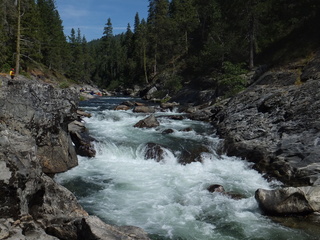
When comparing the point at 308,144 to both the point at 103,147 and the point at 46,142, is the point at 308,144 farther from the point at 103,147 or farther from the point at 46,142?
the point at 46,142

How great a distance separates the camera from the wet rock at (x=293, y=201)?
954 centimetres

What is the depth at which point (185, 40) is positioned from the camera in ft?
184

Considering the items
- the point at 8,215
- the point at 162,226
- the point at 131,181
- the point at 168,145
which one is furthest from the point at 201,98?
the point at 8,215

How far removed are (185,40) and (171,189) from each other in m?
48.2

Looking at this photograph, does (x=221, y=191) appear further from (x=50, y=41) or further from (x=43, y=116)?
(x=50, y=41)

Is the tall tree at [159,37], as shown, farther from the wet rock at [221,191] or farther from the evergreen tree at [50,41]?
the wet rock at [221,191]

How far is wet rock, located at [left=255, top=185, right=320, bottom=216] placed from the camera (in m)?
9.54

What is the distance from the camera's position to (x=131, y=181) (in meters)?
→ 13.3

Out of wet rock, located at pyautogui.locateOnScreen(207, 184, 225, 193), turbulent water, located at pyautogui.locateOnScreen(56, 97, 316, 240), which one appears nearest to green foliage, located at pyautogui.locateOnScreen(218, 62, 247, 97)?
turbulent water, located at pyautogui.locateOnScreen(56, 97, 316, 240)

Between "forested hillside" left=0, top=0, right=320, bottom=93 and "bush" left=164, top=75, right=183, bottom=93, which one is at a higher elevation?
"forested hillside" left=0, top=0, right=320, bottom=93

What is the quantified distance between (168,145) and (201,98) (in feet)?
62.5

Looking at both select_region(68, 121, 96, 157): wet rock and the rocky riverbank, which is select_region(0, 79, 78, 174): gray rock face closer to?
select_region(68, 121, 96, 157): wet rock

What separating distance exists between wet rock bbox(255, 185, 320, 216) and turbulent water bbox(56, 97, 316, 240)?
0.52 m

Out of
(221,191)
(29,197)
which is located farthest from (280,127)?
(29,197)
